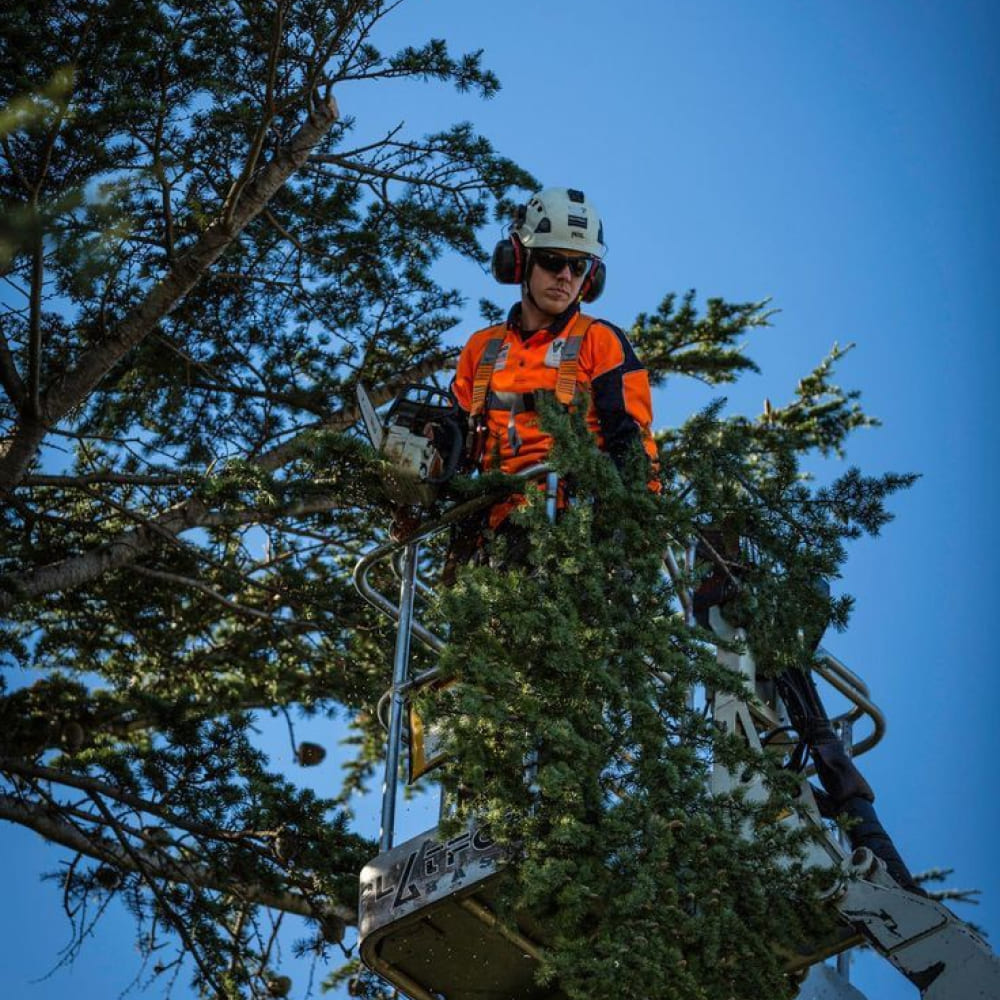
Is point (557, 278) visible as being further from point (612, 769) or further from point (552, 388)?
point (612, 769)

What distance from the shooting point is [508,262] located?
369 inches

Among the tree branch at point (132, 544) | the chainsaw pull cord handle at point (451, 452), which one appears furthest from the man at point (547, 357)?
the tree branch at point (132, 544)

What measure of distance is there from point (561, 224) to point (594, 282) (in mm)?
360

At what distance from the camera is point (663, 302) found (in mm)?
14062

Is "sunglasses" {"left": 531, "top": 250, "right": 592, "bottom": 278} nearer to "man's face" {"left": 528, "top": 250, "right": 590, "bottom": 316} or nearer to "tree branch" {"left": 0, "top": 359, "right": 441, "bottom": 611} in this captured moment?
"man's face" {"left": 528, "top": 250, "right": 590, "bottom": 316}

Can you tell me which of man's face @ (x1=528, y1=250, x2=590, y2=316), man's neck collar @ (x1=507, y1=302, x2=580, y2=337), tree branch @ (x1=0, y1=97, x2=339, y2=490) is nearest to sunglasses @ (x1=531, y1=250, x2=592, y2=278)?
man's face @ (x1=528, y1=250, x2=590, y2=316)

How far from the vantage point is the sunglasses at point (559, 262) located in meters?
9.30

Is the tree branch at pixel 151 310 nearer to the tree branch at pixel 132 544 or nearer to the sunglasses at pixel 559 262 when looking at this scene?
the tree branch at pixel 132 544

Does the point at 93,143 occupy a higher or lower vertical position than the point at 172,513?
higher

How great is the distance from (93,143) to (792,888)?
6.08m

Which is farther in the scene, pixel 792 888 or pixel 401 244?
pixel 401 244

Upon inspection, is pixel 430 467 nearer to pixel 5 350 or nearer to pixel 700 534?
pixel 700 534

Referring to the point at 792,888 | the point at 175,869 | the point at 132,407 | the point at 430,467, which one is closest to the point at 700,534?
the point at 430,467

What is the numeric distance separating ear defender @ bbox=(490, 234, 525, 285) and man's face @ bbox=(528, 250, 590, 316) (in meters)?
0.08
